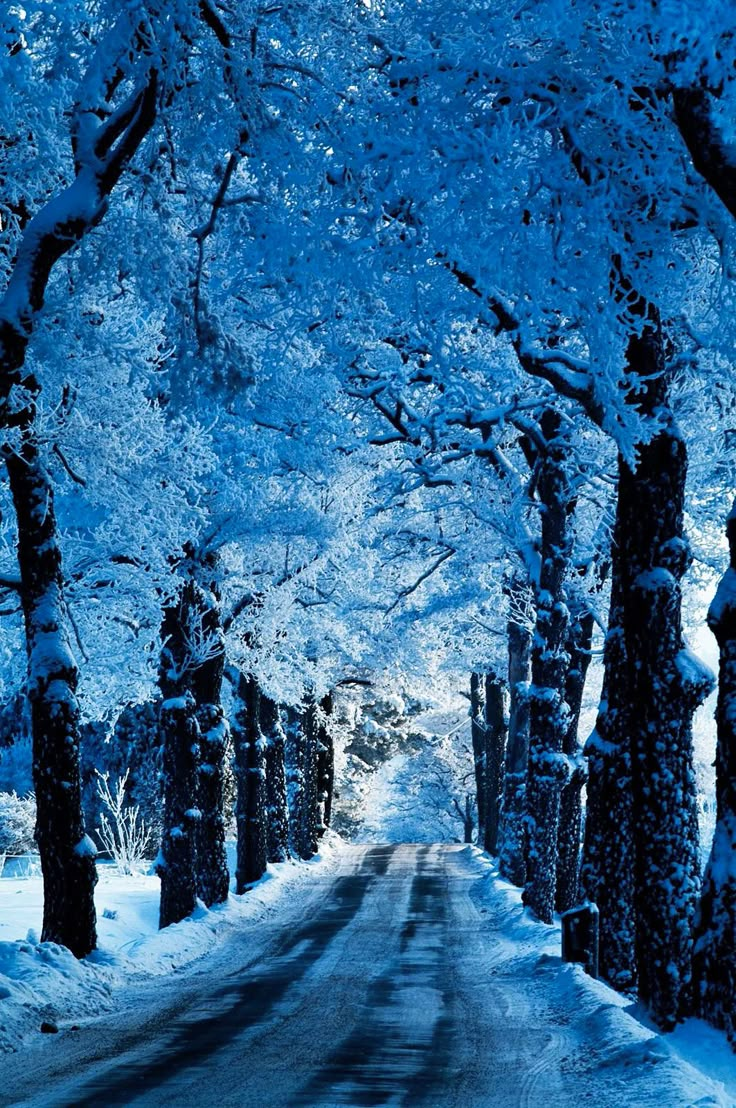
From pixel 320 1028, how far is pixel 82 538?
902cm

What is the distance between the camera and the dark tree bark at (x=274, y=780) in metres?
32.4

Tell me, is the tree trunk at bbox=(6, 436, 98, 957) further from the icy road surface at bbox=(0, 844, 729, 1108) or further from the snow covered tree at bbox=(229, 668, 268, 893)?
the snow covered tree at bbox=(229, 668, 268, 893)

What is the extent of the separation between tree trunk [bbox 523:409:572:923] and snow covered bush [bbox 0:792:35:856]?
26.4 m

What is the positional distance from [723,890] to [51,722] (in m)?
7.38

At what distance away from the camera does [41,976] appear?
10.8 m

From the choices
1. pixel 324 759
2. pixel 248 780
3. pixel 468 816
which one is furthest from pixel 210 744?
pixel 468 816

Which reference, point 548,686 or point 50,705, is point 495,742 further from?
point 50,705

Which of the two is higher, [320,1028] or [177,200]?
[177,200]

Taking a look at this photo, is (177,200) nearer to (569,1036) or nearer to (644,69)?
(644,69)

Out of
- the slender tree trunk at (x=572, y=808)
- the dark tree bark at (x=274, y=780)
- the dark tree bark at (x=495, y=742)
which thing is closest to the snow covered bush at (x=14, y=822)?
the dark tree bark at (x=274, y=780)

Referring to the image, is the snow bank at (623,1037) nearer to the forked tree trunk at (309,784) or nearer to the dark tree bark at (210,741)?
the dark tree bark at (210,741)

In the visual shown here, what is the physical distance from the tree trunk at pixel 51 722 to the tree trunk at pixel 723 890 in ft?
22.9

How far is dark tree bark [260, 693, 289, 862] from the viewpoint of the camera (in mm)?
32406

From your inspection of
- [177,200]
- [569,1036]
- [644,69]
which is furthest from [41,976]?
[644,69]
